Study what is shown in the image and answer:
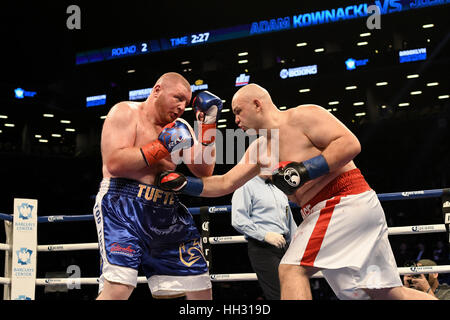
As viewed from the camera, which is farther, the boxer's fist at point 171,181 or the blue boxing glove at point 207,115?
the blue boxing glove at point 207,115

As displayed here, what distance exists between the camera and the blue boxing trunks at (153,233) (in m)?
2.66

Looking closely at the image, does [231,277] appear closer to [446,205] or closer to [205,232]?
[205,232]

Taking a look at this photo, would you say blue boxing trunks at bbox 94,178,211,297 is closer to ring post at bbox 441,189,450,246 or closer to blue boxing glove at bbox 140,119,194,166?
blue boxing glove at bbox 140,119,194,166

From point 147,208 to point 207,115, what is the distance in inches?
26.2

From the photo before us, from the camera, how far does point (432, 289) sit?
166 inches

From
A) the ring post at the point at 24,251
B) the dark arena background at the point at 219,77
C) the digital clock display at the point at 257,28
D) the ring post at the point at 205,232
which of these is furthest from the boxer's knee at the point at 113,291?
the digital clock display at the point at 257,28

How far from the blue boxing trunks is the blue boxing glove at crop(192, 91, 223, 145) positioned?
416mm

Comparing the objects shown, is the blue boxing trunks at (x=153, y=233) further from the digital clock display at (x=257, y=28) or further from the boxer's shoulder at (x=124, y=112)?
the digital clock display at (x=257, y=28)

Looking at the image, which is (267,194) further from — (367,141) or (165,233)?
(367,141)

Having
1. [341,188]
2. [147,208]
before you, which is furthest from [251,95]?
[147,208]

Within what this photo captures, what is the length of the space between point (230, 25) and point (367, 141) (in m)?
7.95

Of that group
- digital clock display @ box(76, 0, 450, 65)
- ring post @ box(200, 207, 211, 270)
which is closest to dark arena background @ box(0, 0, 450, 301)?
digital clock display @ box(76, 0, 450, 65)

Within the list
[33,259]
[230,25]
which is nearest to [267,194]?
[33,259]

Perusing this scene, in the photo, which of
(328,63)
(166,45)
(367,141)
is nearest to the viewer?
(367,141)
